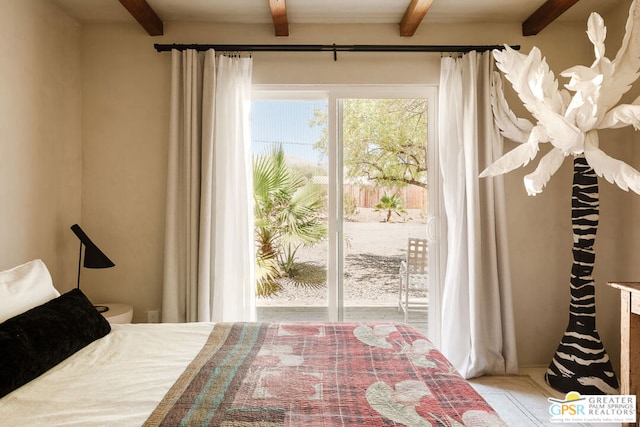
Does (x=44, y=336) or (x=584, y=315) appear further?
(x=584, y=315)

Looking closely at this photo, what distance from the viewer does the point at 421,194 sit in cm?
330

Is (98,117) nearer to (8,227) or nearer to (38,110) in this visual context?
(38,110)

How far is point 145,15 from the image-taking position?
288cm

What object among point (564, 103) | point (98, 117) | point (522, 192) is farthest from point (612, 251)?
point (98, 117)

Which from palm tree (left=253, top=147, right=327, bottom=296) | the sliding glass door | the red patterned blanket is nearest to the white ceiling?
the sliding glass door

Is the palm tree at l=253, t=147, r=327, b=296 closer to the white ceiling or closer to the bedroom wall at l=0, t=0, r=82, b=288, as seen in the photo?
the white ceiling

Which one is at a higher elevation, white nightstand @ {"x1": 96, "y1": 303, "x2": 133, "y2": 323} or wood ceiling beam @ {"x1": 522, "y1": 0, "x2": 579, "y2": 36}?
wood ceiling beam @ {"x1": 522, "y1": 0, "x2": 579, "y2": 36}

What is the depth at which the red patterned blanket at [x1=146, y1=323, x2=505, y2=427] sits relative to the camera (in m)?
1.25

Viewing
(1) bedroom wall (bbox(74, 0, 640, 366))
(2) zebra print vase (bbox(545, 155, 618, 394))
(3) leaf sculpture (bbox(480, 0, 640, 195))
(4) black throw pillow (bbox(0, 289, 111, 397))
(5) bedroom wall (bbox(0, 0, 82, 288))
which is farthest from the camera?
(1) bedroom wall (bbox(74, 0, 640, 366))

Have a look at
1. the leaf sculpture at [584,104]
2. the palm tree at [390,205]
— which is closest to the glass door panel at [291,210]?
the palm tree at [390,205]

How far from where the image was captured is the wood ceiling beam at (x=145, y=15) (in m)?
2.72

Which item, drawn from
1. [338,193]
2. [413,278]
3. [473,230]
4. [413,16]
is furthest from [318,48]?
[413,278]

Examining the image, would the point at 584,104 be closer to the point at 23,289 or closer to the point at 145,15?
the point at 145,15

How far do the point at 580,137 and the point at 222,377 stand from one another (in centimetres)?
236
